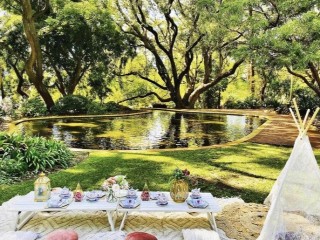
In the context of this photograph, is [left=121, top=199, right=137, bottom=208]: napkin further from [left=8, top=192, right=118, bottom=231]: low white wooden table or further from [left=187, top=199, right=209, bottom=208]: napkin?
[left=187, top=199, right=209, bottom=208]: napkin

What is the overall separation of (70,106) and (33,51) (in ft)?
12.1

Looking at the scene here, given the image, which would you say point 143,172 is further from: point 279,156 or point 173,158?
point 279,156

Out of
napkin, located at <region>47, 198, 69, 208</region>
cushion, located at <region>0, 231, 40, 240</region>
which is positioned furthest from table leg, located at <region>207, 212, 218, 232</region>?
cushion, located at <region>0, 231, 40, 240</region>

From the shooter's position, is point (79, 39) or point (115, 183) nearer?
point (115, 183)

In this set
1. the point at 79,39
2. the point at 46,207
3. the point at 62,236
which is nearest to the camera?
the point at 62,236

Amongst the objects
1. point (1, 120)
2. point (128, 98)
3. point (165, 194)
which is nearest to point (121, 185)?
point (165, 194)

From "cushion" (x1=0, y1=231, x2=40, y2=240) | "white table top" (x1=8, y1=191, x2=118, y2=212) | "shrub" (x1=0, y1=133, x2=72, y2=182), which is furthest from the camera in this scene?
"shrub" (x1=0, y1=133, x2=72, y2=182)

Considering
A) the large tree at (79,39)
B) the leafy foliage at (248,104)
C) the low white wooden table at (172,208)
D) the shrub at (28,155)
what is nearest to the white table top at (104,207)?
the low white wooden table at (172,208)

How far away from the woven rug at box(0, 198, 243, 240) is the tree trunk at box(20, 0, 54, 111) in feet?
49.7

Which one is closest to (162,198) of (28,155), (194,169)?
(194,169)

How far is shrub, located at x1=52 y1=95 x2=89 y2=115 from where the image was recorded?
792 inches

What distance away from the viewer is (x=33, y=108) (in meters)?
20.1

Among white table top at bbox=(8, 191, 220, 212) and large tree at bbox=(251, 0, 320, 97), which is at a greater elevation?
large tree at bbox=(251, 0, 320, 97)

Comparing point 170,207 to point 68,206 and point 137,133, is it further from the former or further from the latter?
point 137,133
